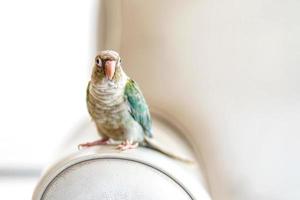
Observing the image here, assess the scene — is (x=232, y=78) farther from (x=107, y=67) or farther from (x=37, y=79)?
(x=37, y=79)

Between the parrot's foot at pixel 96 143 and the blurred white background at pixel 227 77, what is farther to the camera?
the blurred white background at pixel 227 77

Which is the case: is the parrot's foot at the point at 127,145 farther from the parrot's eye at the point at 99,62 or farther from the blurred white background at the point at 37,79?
the blurred white background at the point at 37,79

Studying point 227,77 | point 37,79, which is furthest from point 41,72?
point 227,77

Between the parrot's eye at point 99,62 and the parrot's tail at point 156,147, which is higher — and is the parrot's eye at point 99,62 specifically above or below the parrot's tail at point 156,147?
above

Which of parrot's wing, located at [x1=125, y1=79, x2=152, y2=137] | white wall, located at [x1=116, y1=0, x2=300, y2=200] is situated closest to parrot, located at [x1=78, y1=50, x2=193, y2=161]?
parrot's wing, located at [x1=125, y1=79, x2=152, y2=137]

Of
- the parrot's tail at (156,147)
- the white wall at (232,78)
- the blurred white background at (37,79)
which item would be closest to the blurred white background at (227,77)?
the white wall at (232,78)

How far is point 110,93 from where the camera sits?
0.63m

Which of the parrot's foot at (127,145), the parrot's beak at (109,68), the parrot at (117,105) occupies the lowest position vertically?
the parrot's foot at (127,145)

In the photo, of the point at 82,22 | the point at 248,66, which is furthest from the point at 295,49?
the point at 82,22

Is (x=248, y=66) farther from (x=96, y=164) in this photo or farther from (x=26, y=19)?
(x=26, y=19)

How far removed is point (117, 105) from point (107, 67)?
60mm

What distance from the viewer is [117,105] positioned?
0.64 metres

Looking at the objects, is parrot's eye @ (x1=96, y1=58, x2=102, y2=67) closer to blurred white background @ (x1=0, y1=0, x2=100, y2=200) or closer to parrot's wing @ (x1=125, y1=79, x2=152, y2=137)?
parrot's wing @ (x1=125, y1=79, x2=152, y2=137)

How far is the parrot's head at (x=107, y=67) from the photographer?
611 mm
